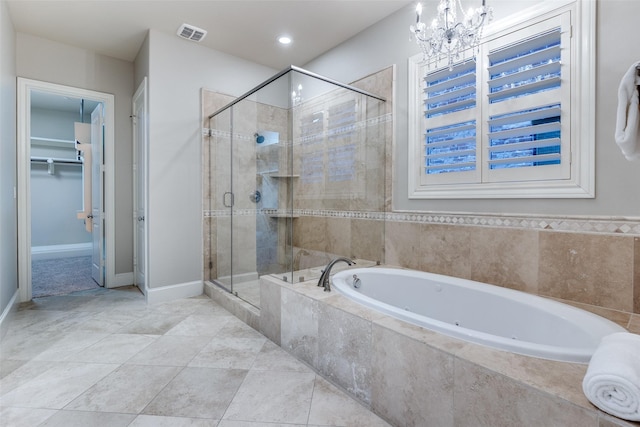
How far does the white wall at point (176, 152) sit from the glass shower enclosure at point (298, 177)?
23 cm

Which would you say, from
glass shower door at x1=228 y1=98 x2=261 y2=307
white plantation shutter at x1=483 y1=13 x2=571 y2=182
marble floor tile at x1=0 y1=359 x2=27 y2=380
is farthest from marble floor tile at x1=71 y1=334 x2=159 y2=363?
white plantation shutter at x1=483 y1=13 x2=571 y2=182

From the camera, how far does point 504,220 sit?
1949 millimetres

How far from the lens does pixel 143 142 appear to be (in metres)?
3.22

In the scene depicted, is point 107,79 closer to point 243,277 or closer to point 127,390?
point 243,277

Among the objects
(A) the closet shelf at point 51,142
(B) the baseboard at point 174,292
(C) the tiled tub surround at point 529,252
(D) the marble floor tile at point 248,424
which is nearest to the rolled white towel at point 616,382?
(C) the tiled tub surround at point 529,252

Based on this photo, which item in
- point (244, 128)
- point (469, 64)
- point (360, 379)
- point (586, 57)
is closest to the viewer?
point (360, 379)

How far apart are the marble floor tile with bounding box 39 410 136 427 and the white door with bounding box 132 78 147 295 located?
1.86 meters

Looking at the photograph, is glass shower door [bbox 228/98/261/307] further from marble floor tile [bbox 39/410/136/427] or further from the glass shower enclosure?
marble floor tile [bbox 39/410/136/427]

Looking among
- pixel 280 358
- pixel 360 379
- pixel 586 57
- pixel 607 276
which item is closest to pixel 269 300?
pixel 280 358

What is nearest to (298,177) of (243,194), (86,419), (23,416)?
(243,194)

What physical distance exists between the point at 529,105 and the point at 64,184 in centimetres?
702

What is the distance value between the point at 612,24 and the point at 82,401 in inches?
131

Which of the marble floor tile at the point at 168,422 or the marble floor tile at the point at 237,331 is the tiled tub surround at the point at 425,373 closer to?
the marble floor tile at the point at 237,331

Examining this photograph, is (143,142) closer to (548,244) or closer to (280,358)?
(280,358)
